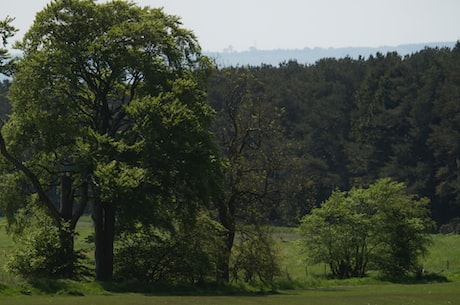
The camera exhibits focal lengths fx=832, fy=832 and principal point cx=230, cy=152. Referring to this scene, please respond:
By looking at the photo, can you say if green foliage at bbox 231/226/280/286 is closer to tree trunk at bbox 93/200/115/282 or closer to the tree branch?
tree trunk at bbox 93/200/115/282

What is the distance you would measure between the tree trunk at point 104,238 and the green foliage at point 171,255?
0.86 meters

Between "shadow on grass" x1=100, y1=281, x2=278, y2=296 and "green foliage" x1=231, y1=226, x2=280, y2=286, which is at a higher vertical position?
"green foliage" x1=231, y1=226, x2=280, y2=286

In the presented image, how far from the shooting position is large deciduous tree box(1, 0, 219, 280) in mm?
40731

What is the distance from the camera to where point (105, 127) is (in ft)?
145

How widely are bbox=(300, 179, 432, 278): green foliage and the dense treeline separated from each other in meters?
47.4

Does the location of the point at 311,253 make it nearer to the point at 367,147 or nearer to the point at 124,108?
the point at 124,108

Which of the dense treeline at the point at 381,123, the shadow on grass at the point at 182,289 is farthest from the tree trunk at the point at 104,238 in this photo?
the dense treeline at the point at 381,123

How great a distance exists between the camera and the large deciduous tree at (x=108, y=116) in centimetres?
4073

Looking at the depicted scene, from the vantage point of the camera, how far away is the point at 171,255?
1731 inches

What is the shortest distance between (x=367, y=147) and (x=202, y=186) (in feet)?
263

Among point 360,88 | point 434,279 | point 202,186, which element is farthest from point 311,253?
point 360,88

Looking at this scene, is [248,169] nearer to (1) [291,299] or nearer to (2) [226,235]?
(2) [226,235]

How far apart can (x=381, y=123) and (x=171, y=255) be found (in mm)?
79587

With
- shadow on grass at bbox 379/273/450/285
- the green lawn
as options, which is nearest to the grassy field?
the green lawn
